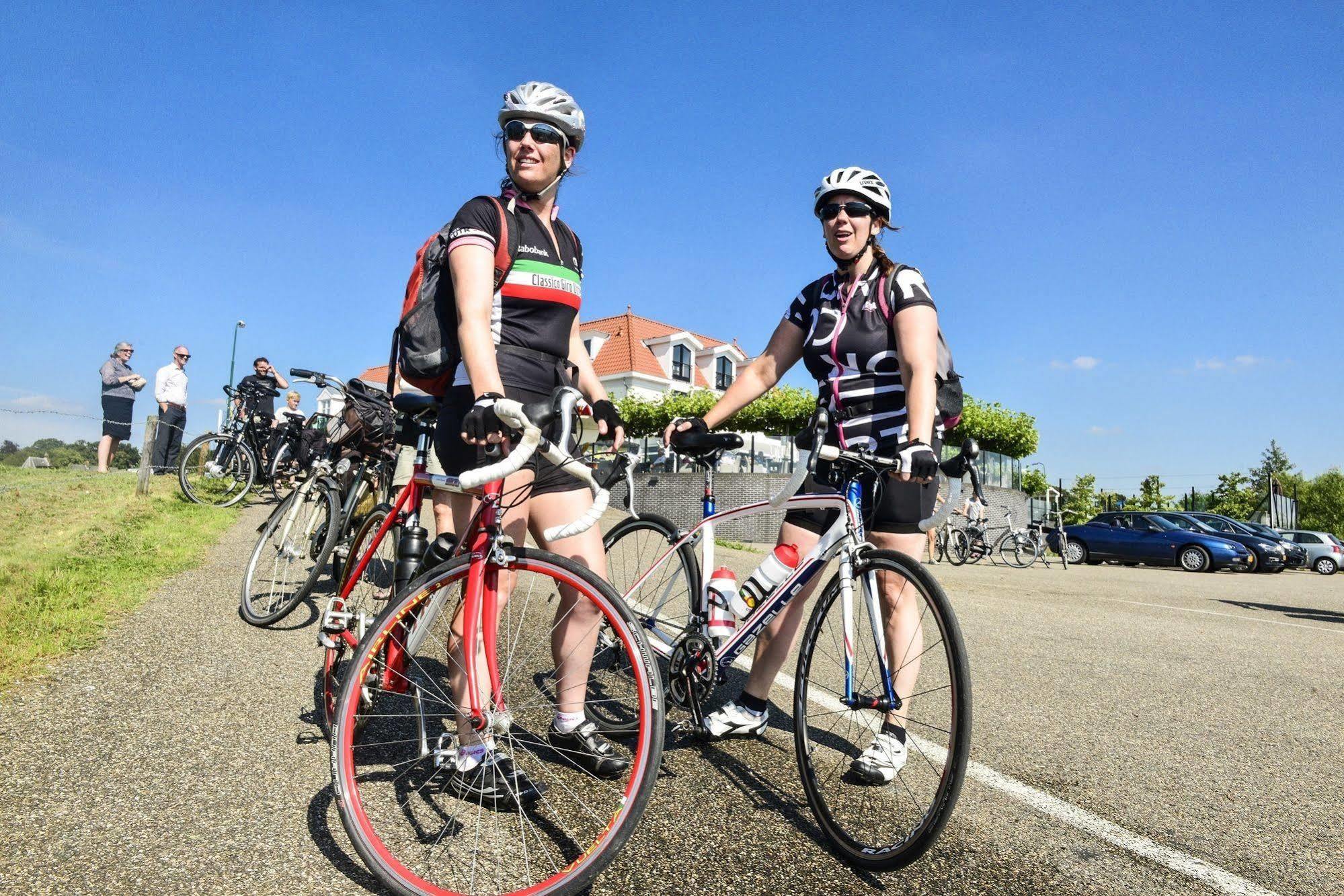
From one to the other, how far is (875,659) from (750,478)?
77.8ft

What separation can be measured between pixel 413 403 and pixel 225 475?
8977 mm

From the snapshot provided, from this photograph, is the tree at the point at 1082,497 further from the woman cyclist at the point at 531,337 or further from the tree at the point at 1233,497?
the woman cyclist at the point at 531,337

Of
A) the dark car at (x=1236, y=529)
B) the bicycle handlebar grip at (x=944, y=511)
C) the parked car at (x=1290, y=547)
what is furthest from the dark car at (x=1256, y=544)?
the bicycle handlebar grip at (x=944, y=511)

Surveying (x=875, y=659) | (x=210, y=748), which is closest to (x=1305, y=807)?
(x=875, y=659)

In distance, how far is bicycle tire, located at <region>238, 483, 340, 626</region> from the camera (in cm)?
460

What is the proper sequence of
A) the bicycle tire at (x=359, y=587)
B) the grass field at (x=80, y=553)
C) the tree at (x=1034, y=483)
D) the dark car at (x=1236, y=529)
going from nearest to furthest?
1. the bicycle tire at (x=359, y=587)
2. the grass field at (x=80, y=553)
3. the dark car at (x=1236, y=529)
4. the tree at (x=1034, y=483)

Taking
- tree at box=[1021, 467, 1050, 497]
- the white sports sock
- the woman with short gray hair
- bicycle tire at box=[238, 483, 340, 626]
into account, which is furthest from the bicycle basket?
tree at box=[1021, 467, 1050, 497]

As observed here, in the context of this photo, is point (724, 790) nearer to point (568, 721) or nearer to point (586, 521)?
point (568, 721)

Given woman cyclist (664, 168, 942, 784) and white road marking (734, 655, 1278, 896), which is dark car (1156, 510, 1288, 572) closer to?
white road marking (734, 655, 1278, 896)

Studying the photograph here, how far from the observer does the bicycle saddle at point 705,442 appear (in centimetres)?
329

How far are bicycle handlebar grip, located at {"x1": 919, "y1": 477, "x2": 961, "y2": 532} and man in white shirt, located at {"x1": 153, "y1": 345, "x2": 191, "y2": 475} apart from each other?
38.2ft

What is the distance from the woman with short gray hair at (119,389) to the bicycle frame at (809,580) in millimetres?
10471

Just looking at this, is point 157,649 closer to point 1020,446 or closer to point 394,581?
point 394,581

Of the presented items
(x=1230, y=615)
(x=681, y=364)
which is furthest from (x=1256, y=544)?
(x=681, y=364)
